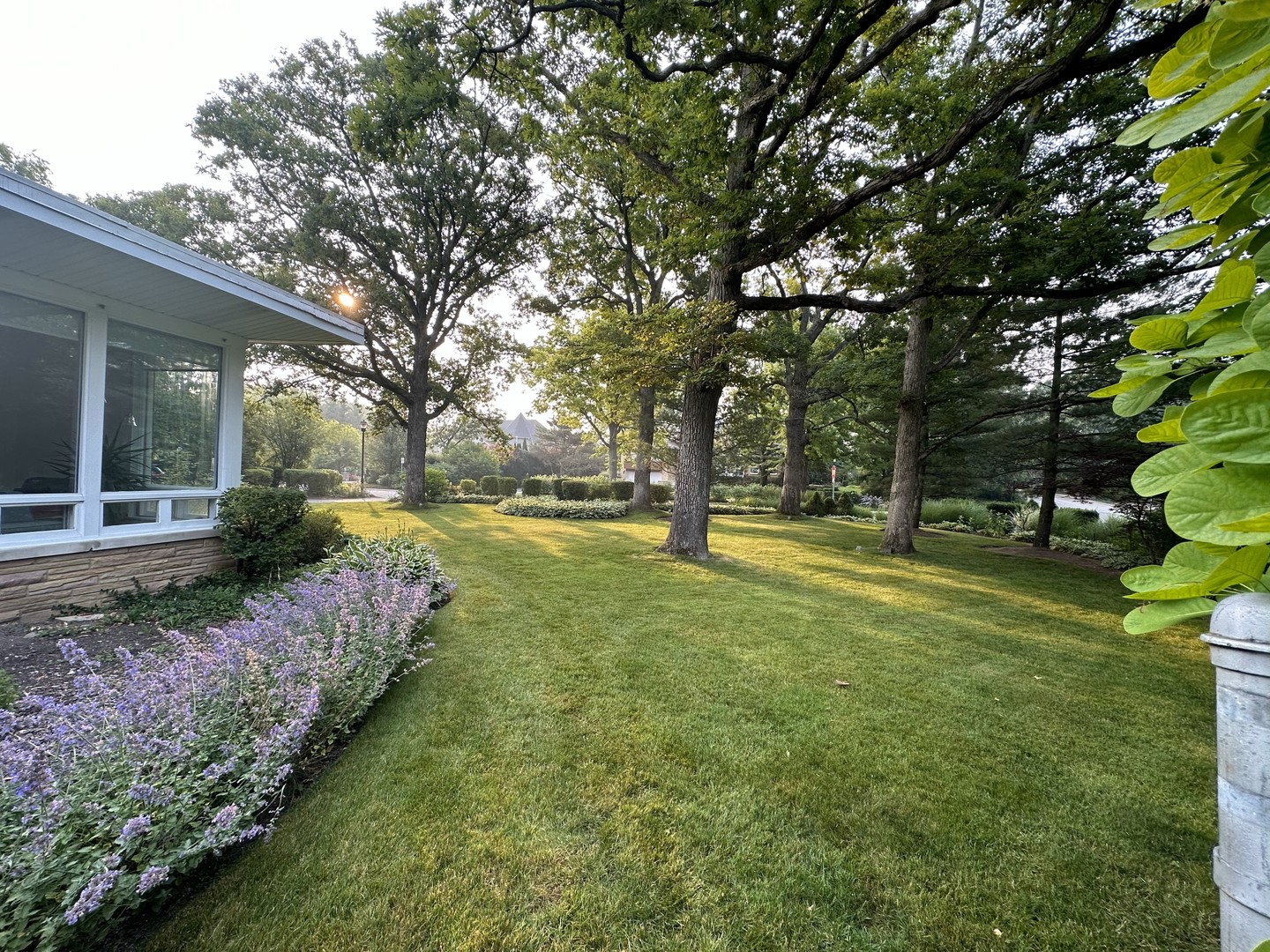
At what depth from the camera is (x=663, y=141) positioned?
7688mm

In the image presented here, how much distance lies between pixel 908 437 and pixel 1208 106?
989 centimetres

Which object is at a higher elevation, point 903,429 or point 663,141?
point 663,141

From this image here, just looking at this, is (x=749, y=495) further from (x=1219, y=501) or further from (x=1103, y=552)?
(x=1219, y=501)

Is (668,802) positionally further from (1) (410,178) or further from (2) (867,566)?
(1) (410,178)

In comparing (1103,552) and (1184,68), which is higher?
(1184,68)

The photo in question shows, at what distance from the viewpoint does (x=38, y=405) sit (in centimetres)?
459

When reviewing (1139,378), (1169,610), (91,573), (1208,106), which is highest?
(1208,106)

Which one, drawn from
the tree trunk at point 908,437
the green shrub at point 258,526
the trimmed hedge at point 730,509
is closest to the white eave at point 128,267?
the green shrub at point 258,526

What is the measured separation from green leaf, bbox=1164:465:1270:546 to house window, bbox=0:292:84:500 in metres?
7.32

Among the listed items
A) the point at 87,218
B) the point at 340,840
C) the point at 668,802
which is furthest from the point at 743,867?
the point at 87,218

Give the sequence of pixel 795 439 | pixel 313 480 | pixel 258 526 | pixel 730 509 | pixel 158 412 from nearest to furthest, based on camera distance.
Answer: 1. pixel 158 412
2. pixel 258 526
3. pixel 795 439
4. pixel 730 509
5. pixel 313 480

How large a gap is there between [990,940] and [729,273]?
7.39 metres

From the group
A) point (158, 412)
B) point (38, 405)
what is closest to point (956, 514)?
point (158, 412)

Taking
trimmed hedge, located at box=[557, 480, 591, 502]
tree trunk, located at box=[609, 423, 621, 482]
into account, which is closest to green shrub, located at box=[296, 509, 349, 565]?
trimmed hedge, located at box=[557, 480, 591, 502]
